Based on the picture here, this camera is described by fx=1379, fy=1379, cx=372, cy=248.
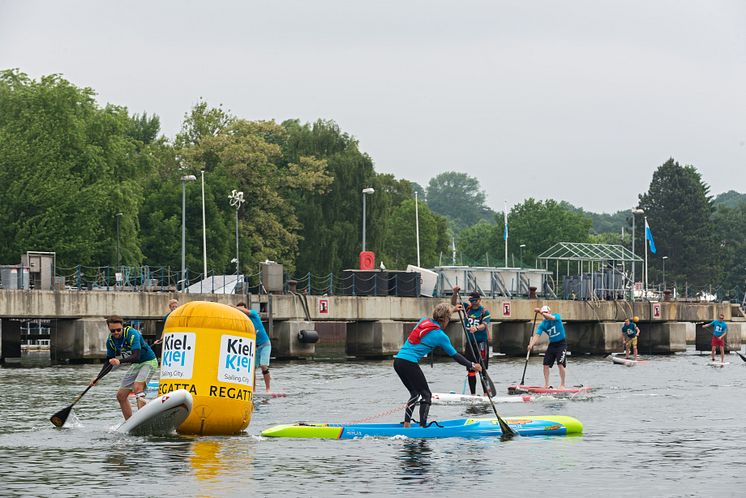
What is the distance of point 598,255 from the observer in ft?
270

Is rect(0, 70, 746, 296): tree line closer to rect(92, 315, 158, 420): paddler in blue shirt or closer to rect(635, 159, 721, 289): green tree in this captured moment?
rect(635, 159, 721, 289): green tree

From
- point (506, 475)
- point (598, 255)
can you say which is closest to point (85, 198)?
point (598, 255)

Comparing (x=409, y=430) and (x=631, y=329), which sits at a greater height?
(x=631, y=329)

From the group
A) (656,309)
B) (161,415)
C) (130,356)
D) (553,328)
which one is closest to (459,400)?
(553,328)

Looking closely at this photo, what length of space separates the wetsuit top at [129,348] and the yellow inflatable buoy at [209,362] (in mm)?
1135

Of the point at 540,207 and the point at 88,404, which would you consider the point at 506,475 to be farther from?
the point at 540,207

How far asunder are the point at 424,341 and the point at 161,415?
162 inches

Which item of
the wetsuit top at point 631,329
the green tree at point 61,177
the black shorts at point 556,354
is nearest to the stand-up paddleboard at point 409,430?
the black shorts at point 556,354

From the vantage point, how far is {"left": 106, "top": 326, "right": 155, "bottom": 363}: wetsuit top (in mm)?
21938

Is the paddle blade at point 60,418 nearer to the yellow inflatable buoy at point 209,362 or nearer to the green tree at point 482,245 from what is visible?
the yellow inflatable buoy at point 209,362

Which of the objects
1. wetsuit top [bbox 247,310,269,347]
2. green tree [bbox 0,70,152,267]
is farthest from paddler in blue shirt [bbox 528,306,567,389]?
green tree [bbox 0,70,152,267]

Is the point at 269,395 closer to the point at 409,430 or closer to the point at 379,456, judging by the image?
the point at 409,430

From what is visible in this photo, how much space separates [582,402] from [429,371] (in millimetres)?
19210

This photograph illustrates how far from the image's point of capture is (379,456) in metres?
19.2
